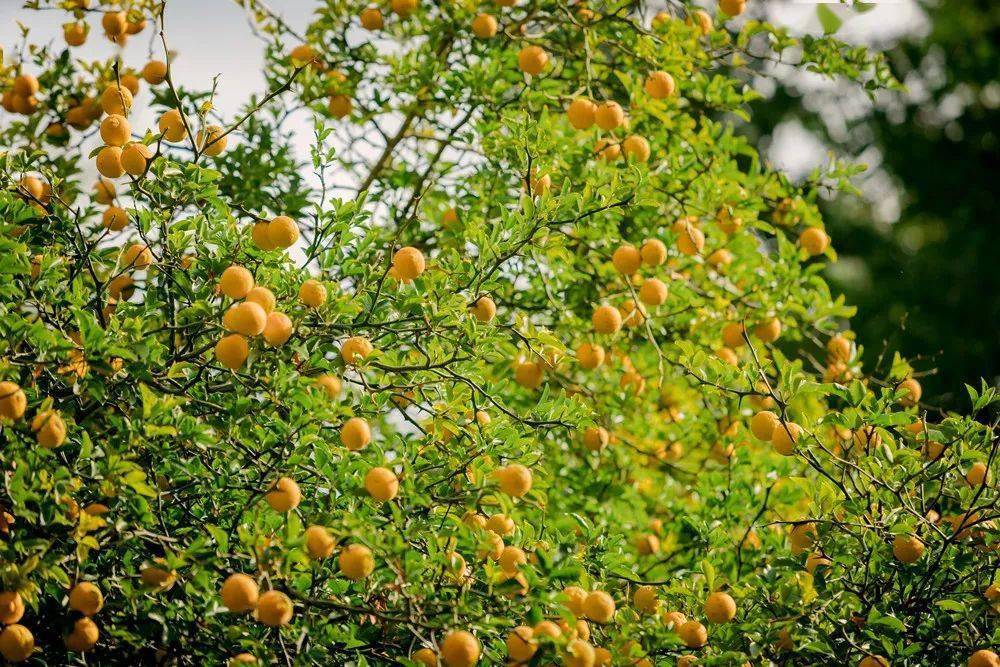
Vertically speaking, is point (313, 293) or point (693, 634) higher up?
point (313, 293)

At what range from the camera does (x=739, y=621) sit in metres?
1.68

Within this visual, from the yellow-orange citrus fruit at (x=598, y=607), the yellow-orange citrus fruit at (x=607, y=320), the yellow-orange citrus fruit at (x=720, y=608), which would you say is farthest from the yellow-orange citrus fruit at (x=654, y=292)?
the yellow-orange citrus fruit at (x=598, y=607)

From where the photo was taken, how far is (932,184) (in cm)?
931

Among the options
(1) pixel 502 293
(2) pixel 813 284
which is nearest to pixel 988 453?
A: (2) pixel 813 284

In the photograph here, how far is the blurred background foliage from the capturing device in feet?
26.6

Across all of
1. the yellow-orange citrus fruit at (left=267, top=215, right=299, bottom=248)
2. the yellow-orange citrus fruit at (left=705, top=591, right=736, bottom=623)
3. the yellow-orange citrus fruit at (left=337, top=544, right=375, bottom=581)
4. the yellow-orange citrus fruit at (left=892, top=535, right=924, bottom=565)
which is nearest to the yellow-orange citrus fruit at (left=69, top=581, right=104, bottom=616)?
the yellow-orange citrus fruit at (left=337, top=544, right=375, bottom=581)

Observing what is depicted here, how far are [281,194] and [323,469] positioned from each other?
121 centimetres

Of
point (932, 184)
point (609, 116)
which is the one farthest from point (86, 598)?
point (932, 184)

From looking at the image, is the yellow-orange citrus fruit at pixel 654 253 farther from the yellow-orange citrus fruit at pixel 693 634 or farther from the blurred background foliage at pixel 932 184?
the blurred background foliage at pixel 932 184

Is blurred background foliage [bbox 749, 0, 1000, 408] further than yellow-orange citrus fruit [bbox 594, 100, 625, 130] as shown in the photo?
Yes

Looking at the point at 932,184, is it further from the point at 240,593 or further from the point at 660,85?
the point at 240,593

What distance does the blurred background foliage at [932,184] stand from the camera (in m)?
8.10

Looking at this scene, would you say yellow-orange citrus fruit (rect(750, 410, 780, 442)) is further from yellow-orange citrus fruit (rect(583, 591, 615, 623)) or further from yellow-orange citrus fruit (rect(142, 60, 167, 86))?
yellow-orange citrus fruit (rect(142, 60, 167, 86))

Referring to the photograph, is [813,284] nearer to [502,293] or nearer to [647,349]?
[647,349]
